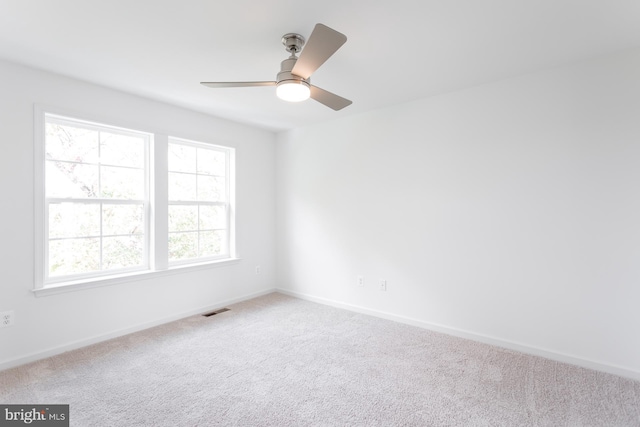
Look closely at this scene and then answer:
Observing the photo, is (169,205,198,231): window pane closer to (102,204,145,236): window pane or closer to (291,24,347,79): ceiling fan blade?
(102,204,145,236): window pane

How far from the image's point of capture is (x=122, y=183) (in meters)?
3.24

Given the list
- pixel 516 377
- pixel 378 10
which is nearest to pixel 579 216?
pixel 516 377

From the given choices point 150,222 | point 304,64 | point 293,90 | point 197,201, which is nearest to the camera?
point 304,64

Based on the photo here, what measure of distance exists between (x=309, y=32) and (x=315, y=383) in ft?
8.03

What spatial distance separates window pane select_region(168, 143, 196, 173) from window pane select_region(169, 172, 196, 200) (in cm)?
7

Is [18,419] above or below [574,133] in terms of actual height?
below

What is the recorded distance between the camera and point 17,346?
8.30 ft

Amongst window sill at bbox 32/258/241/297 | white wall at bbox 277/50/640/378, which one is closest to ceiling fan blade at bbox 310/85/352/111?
white wall at bbox 277/50/640/378

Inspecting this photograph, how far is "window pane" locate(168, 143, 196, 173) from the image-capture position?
3672 mm

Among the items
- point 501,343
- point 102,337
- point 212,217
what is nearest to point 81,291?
point 102,337

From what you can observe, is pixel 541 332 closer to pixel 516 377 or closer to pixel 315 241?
pixel 516 377

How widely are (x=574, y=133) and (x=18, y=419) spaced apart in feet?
14.3

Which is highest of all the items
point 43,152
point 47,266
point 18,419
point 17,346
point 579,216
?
point 43,152

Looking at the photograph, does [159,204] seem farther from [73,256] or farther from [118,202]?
[73,256]
